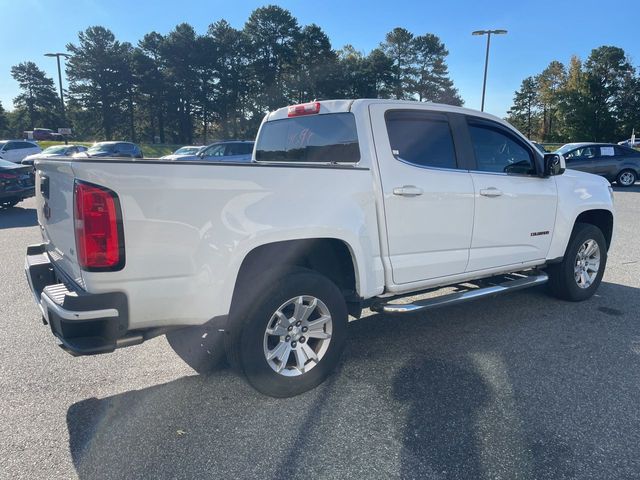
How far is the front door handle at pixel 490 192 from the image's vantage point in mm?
3996

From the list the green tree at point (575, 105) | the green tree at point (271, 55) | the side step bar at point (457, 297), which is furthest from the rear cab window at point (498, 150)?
the green tree at point (271, 55)

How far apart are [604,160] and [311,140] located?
17532mm

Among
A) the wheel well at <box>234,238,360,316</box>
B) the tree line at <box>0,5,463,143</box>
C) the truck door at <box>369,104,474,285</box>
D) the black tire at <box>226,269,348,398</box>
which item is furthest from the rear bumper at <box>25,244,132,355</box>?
the tree line at <box>0,5,463,143</box>

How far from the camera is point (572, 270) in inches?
198

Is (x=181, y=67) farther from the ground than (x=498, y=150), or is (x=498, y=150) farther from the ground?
(x=181, y=67)

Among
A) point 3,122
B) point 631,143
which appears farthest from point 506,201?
point 3,122

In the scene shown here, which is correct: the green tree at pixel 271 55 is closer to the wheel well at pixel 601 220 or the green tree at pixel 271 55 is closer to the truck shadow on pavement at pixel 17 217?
the truck shadow on pavement at pixel 17 217

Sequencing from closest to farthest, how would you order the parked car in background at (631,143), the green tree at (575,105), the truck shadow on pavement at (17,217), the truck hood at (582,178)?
the truck hood at (582,178)
the truck shadow on pavement at (17,217)
the parked car in background at (631,143)
the green tree at (575,105)

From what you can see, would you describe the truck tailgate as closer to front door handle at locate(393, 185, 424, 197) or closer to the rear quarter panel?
the rear quarter panel

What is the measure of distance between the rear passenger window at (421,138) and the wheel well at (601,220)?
7.50ft

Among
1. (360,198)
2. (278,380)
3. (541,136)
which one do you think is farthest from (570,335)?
(541,136)

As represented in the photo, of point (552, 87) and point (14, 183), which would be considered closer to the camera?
point (14, 183)

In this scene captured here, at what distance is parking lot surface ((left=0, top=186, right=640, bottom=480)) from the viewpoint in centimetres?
250

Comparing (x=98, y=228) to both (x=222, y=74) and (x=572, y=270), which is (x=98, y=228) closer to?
(x=572, y=270)
